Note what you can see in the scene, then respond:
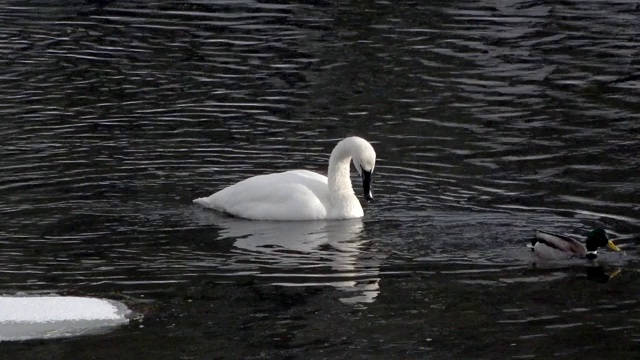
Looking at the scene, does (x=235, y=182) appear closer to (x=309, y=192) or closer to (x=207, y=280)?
(x=309, y=192)

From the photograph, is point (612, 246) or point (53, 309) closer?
point (53, 309)

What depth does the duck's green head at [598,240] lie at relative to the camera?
13.1 m

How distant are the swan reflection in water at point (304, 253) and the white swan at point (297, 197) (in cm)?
9

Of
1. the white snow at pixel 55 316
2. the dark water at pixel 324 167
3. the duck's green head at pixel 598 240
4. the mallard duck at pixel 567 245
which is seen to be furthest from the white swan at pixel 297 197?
the white snow at pixel 55 316

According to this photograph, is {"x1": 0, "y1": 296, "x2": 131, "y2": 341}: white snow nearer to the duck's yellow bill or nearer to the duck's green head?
the duck's green head

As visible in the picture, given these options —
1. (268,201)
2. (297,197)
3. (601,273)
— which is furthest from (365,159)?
(601,273)

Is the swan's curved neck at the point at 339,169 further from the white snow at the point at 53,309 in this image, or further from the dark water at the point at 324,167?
the white snow at the point at 53,309

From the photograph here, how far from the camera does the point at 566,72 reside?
20656mm

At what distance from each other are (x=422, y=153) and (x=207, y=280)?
513 cm

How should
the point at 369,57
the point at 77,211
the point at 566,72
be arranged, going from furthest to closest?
the point at 369,57, the point at 566,72, the point at 77,211

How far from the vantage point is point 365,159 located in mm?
15281

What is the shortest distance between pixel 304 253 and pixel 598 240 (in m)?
2.65

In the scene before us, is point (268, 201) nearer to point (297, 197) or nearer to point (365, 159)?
point (297, 197)

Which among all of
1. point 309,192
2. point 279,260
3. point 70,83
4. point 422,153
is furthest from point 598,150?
point 70,83
